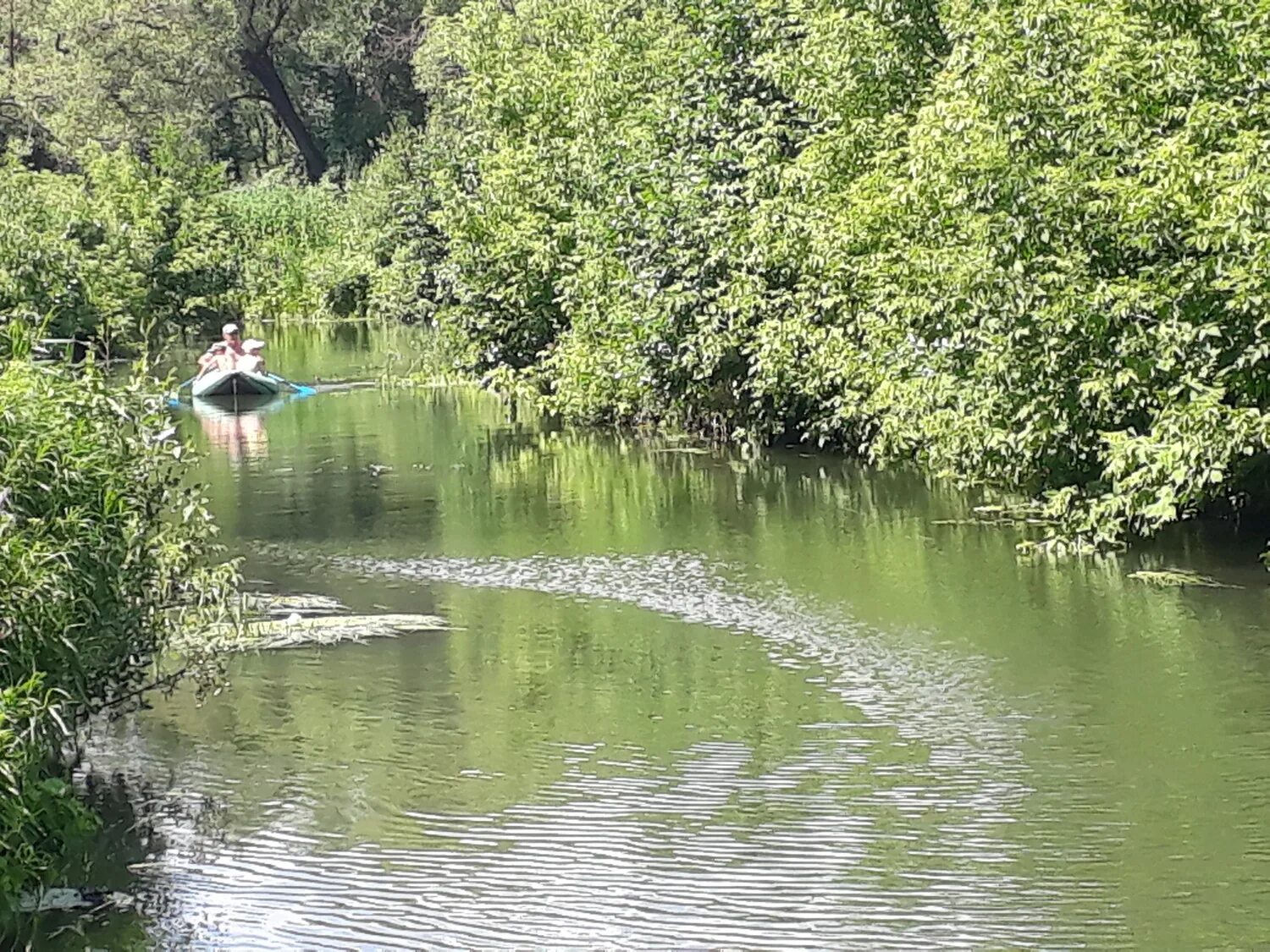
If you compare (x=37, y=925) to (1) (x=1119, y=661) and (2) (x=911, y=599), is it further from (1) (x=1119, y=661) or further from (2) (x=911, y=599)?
(2) (x=911, y=599)

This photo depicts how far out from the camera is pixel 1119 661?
34.7 feet

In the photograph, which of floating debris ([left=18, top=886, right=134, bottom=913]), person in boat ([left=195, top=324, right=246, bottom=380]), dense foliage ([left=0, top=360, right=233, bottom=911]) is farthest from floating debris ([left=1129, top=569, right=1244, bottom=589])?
person in boat ([left=195, top=324, right=246, bottom=380])

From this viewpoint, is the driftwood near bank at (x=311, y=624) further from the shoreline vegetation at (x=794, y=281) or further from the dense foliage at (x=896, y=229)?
the dense foliage at (x=896, y=229)

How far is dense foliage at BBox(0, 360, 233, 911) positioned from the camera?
20.8 feet

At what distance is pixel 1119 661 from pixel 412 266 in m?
19.7

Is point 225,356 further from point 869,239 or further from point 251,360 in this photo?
point 869,239

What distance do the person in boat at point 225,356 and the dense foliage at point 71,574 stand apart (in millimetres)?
19088

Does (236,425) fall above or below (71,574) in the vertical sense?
above

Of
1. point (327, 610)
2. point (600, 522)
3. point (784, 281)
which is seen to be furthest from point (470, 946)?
point (784, 281)

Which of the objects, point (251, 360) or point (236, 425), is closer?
point (236, 425)

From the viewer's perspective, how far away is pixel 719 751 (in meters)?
9.12

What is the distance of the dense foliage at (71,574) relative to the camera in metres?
6.34

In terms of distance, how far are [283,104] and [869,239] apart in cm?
4323

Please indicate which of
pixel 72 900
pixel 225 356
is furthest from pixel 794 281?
pixel 72 900
